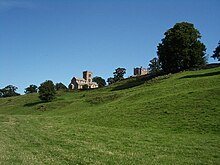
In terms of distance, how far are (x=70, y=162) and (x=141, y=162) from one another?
292 centimetres

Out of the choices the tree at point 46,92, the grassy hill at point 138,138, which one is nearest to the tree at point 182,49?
the tree at point 46,92

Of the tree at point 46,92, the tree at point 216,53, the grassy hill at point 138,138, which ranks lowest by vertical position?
the grassy hill at point 138,138

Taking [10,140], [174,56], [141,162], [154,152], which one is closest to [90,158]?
[141,162]

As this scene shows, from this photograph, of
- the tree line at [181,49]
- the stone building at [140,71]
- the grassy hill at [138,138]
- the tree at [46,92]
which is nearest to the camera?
the grassy hill at [138,138]

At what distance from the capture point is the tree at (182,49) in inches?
3344

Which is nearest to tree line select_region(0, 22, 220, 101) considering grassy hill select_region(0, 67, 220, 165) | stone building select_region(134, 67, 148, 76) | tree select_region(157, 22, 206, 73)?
tree select_region(157, 22, 206, 73)

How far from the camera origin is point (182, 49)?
279 feet

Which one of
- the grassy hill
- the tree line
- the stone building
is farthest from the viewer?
the stone building

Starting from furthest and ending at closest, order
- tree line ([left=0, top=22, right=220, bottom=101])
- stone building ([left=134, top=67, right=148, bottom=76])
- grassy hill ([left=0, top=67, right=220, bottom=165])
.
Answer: stone building ([left=134, top=67, right=148, bottom=76]) → tree line ([left=0, top=22, right=220, bottom=101]) → grassy hill ([left=0, top=67, right=220, bottom=165])

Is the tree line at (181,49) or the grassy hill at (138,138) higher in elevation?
the tree line at (181,49)

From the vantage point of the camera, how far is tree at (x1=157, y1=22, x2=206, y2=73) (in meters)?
84.9

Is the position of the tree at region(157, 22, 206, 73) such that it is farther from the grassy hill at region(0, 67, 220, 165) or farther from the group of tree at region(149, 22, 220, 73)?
the grassy hill at region(0, 67, 220, 165)

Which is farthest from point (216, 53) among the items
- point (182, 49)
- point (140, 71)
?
point (140, 71)

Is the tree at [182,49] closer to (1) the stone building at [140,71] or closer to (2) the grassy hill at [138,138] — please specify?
(2) the grassy hill at [138,138]
